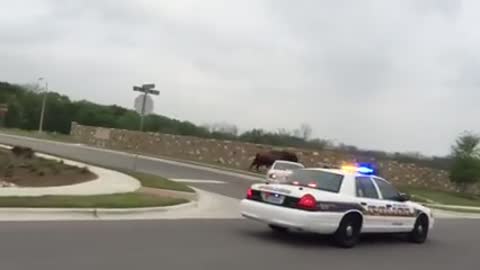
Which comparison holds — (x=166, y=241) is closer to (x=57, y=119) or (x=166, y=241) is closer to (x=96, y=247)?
(x=96, y=247)

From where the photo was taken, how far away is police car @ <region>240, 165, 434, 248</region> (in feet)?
39.2

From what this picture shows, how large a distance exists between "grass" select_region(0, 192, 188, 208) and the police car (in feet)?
11.5

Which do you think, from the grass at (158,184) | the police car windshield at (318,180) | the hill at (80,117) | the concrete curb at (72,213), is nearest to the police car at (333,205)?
the police car windshield at (318,180)

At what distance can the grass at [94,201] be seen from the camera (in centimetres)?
1370

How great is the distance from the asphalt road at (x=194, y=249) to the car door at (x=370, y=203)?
0.42 metres

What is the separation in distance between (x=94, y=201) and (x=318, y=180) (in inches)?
208

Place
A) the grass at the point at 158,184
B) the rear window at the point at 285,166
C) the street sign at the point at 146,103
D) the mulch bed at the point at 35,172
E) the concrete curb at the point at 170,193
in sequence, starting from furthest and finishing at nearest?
the rear window at the point at 285,166 → the street sign at the point at 146,103 → the grass at the point at 158,184 → the concrete curb at the point at 170,193 → the mulch bed at the point at 35,172

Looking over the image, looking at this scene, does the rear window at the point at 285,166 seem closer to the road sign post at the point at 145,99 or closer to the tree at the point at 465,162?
the road sign post at the point at 145,99

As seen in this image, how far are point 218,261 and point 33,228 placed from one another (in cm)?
361

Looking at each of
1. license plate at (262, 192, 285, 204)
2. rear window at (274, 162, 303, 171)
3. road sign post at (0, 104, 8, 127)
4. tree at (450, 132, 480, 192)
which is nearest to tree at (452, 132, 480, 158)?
tree at (450, 132, 480, 192)

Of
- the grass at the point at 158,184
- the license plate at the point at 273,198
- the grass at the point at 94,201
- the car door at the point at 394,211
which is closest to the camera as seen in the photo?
the license plate at the point at 273,198

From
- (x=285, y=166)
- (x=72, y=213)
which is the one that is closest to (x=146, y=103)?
Answer: (x=285, y=166)

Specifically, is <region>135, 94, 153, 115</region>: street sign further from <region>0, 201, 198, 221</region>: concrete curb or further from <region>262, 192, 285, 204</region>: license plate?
<region>262, 192, 285, 204</region>: license plate

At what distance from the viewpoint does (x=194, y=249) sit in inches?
416
